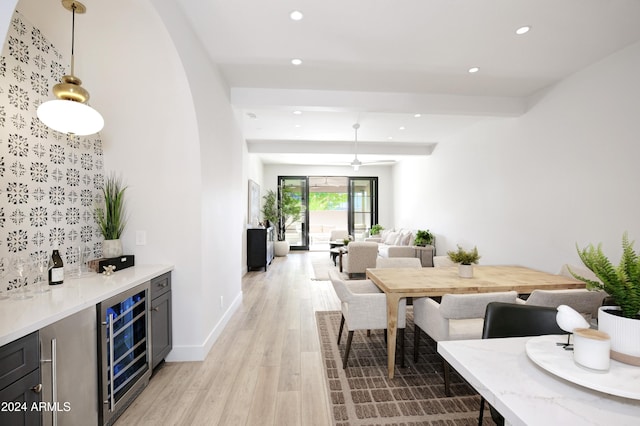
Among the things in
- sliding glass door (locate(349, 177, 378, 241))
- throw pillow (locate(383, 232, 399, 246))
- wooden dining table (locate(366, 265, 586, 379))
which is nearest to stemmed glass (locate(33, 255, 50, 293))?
wooden dining table (locate(366, 265, 586, 379))

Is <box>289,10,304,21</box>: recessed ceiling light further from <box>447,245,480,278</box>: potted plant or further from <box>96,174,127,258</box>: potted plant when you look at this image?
<box>447,245,480,278</box>: potted plant

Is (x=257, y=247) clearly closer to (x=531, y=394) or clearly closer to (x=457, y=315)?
(x=457, y=315)

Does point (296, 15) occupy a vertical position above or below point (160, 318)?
above

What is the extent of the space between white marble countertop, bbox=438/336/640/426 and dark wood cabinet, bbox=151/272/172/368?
2.24 m

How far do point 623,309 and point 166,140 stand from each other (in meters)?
3.10

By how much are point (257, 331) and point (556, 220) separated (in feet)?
12.8

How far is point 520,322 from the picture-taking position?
1.53m

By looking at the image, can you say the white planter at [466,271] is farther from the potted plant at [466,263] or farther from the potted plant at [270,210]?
the potted plant at [270,210]

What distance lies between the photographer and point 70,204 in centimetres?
223

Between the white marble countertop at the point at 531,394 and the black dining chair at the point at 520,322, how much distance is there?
418 mm

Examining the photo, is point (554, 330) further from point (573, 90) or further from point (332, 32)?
point (573, 90)

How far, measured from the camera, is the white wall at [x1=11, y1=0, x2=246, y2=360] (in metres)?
2.29

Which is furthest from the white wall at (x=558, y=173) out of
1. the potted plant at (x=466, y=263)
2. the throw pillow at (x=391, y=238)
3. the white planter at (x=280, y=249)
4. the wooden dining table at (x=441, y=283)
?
the white planter at (x=280, y=249)

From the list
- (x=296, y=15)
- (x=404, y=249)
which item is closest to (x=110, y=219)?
(x=296, y=15)
